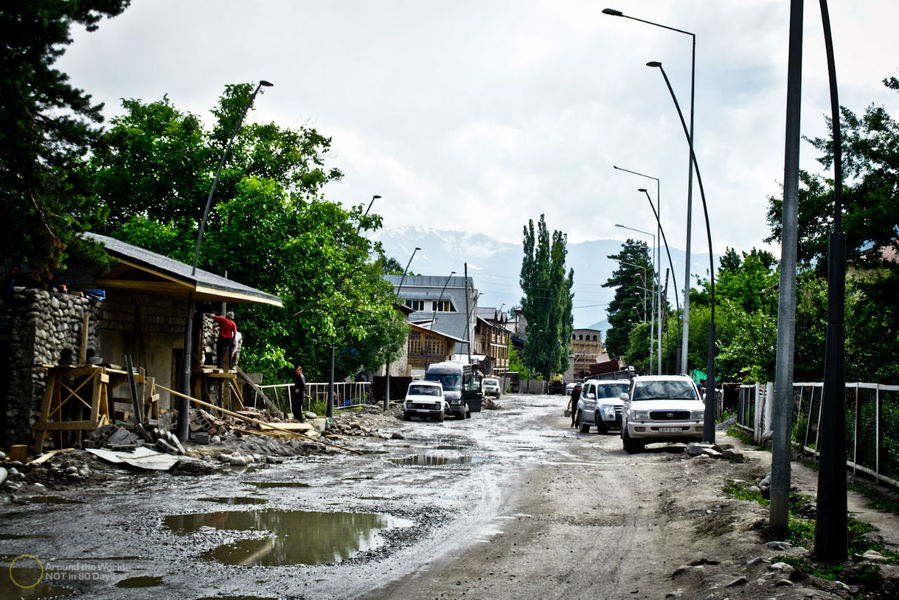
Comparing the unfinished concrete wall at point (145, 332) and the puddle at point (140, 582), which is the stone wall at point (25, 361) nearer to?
the unfinished concrete wall at point (145, 332)

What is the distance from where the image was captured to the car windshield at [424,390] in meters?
40.8

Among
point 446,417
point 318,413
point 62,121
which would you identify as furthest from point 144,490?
point 446,417

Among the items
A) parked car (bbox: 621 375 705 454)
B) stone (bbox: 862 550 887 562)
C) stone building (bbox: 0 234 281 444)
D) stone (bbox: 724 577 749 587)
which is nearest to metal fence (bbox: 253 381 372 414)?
stone building (bbox: 0 234 281 444)

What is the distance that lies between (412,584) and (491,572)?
3.07 feet

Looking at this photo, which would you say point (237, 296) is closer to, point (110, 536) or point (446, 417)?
point (110, 536)

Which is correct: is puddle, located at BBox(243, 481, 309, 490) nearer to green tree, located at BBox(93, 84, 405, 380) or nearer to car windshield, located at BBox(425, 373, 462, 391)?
green tree, located at BBox(93, 84, 405, 380)

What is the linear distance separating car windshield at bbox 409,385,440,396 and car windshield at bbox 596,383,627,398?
10358 millimetres

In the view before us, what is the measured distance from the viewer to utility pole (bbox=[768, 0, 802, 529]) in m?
9.55

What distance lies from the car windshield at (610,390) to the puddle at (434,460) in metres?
12.7

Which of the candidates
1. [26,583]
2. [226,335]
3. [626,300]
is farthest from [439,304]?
[26,583]

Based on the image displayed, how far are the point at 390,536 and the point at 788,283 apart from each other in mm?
5464

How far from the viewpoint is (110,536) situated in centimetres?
941

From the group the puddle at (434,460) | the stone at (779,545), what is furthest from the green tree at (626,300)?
the stone at (779,545)

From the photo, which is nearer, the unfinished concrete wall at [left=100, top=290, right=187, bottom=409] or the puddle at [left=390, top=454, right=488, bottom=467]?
the puddle at [left=390, top=454, right=488, bottom=467]
